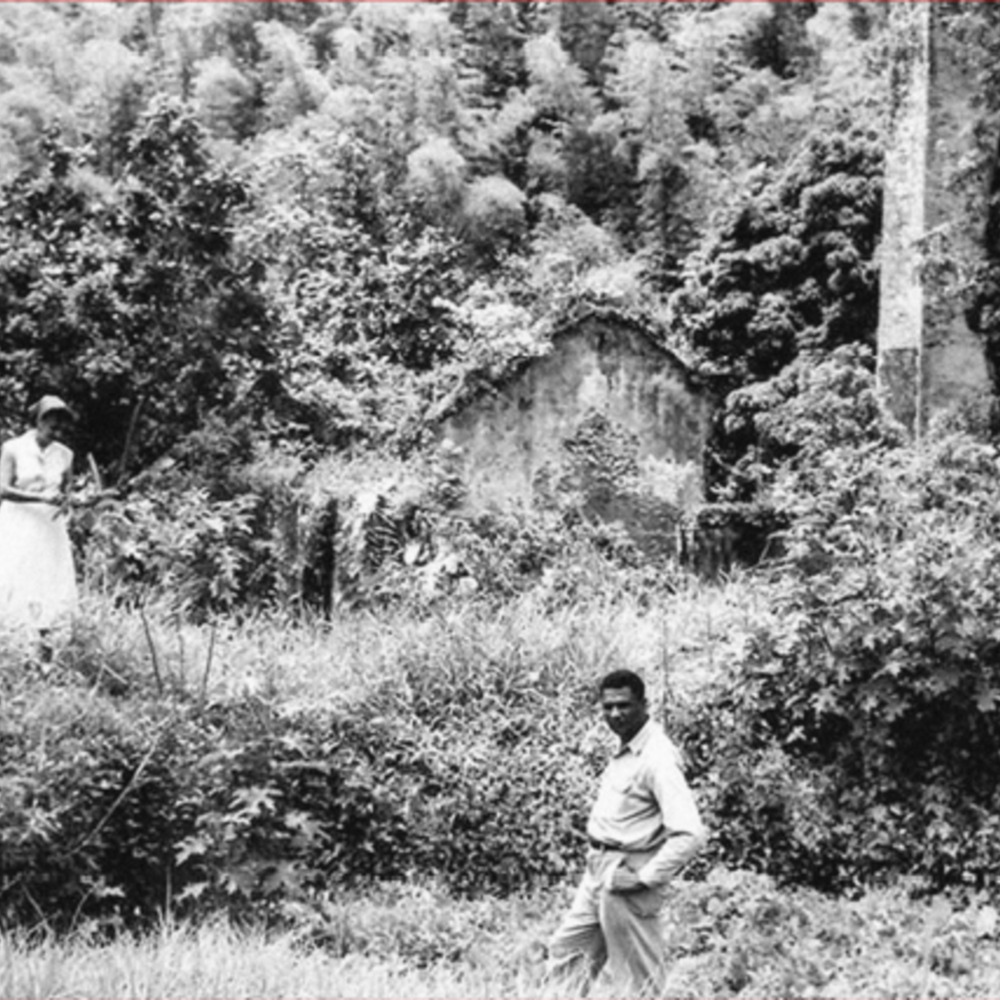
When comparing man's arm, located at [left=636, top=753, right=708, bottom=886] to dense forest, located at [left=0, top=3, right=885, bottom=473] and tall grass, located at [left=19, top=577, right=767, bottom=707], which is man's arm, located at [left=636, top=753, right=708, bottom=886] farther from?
dense forest, located at [left=0, top=3, right=885, bottom=473]

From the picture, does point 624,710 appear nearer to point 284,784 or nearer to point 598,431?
point 284,784

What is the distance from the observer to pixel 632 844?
6117mm

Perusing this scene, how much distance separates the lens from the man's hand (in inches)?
235

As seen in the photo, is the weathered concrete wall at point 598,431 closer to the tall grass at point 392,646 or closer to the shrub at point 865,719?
the tall grass at point 392,646

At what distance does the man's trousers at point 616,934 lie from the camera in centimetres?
608

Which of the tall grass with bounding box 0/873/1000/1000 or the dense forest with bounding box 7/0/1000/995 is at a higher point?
the dense forest with bounding box 7/0/1000/995

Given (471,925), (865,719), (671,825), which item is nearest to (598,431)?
(865,719)

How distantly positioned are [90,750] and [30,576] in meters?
2.15

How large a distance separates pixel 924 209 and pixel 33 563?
1384 cm

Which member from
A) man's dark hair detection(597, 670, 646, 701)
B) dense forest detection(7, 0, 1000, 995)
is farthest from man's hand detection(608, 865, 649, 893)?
dense forest detection(7, 0, 1000, 995)

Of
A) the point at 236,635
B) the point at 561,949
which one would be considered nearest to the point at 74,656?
the point at 236,635

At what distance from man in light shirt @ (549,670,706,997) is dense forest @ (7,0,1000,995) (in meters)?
1.42

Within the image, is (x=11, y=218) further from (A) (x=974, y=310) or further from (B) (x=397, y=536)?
(A) (x=974, y=310)

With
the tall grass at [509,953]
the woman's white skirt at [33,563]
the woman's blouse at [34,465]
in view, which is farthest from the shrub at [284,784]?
the woman's blouse at [34,465]
